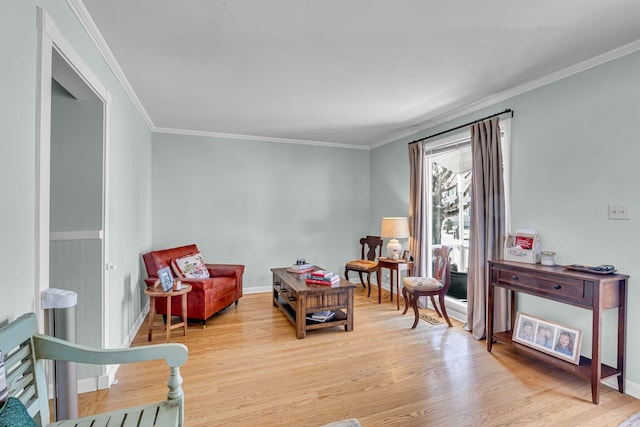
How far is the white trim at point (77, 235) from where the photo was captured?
6.93ft

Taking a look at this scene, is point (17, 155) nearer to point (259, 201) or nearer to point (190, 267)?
point (190, 267)

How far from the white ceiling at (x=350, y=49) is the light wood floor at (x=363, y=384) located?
2513mm

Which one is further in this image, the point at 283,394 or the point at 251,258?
the point at 251,258

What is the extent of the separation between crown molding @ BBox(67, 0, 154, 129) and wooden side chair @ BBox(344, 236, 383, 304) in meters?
3.51

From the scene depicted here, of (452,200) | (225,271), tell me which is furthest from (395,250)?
(225,271)

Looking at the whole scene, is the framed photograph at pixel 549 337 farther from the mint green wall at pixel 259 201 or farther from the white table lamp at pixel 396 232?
the mint green wall at pixel 259 201

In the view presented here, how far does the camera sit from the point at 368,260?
5.08 metres

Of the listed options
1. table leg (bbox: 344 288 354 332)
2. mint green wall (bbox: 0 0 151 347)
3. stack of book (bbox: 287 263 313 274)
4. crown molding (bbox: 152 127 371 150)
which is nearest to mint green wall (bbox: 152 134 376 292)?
crown molding (bbox: 152 127 371 150)

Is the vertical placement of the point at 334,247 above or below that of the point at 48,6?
below

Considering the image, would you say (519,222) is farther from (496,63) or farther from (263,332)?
(263,332)

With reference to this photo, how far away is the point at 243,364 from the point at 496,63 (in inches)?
129

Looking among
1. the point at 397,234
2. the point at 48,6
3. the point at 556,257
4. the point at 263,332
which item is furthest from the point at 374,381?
the point at 48,6

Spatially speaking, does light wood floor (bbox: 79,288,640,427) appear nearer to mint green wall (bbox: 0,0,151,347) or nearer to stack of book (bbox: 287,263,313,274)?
stack of book (bbox: 287,263,313,274)

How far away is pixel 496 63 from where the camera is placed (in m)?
2.52
